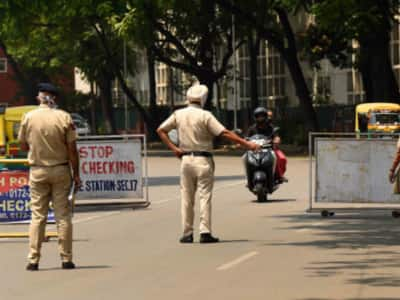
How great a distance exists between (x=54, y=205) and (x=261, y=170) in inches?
445

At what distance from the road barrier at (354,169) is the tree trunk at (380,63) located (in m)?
25.3

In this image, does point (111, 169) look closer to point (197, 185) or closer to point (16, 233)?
point (16, 233)

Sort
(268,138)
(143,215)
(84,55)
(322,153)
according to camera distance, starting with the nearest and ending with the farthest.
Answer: (322,153) < (143,215) < (268,138) < (84,55)

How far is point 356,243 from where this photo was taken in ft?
58.0

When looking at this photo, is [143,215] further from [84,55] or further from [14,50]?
[14,50]

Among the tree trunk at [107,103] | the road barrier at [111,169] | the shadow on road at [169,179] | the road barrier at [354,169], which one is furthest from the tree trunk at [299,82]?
the road barrier at [354,169]

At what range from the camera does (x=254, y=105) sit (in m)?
72.1

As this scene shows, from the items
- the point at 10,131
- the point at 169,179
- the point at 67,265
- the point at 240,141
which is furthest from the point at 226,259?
the point at 169,179

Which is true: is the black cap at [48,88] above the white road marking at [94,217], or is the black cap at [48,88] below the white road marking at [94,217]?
above

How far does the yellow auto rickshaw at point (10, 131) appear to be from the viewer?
32594mm

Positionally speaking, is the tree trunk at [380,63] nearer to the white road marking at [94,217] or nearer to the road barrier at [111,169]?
the road barrier at [111,169]

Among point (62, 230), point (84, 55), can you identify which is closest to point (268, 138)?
point (62, 230)

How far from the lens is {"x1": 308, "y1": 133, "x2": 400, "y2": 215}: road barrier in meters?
22.0

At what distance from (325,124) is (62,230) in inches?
2354
